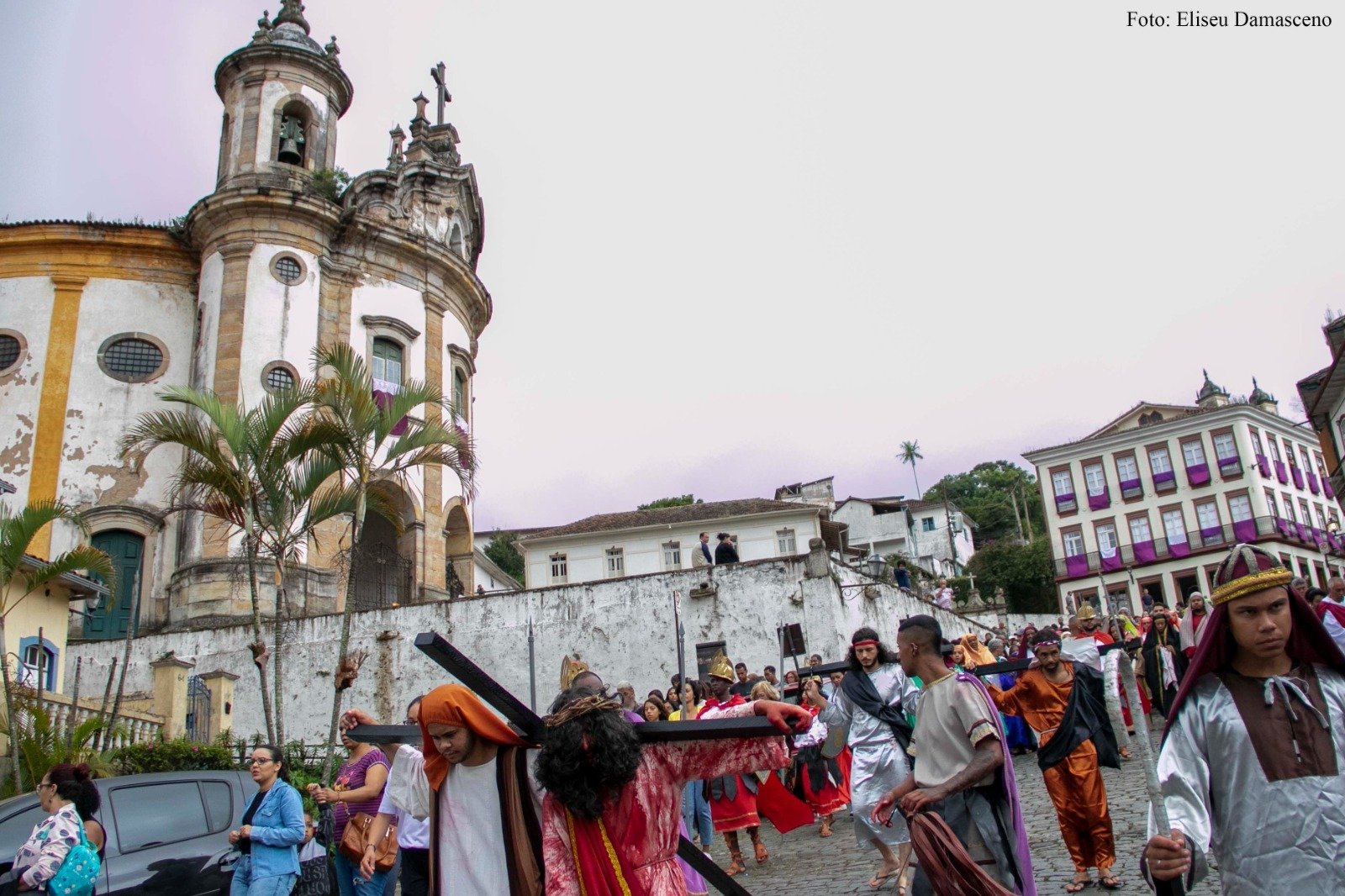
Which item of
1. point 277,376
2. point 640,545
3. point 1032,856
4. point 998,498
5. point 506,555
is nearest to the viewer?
point 1032,856

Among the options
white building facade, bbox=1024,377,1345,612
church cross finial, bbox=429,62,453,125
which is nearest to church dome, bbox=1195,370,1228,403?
white building facade, bbox=1024,377,1345,612

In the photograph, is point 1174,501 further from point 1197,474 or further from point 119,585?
point 119,585

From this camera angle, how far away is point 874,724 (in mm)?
7680

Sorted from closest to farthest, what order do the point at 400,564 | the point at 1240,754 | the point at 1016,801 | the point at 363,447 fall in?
1. the point at 1240,754
2. the point at 1016,801
3. the point at 363,447
4. the point at 400,564

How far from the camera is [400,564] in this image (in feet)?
96.0

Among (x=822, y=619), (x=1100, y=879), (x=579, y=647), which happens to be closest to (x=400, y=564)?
(x=579, y=647)

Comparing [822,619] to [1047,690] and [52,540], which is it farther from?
[52,540]

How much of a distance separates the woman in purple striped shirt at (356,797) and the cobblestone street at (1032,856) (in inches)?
124

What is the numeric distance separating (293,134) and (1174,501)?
45.2 meters

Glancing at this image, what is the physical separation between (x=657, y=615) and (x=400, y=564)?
9.24 m

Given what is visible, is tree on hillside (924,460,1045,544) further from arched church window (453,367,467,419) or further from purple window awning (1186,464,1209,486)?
arched church window (453,367,467,419)

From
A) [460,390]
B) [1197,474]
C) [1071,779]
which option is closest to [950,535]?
[1197,474]

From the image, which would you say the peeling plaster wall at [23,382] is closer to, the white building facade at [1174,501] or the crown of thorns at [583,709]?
the crown of thorns at [583,709]

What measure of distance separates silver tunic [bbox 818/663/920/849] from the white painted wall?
4007 centimetres
